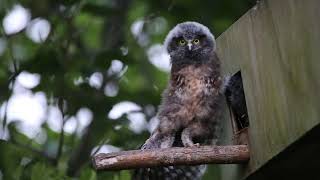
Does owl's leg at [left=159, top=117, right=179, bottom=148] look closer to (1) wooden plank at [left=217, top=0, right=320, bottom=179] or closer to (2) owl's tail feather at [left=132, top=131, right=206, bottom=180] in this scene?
(2) owl's tail feather at [left=132, top=131, right=206, bottom=180]

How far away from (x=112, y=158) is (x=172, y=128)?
490 millimetres

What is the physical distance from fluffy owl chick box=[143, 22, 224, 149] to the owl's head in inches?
2.7

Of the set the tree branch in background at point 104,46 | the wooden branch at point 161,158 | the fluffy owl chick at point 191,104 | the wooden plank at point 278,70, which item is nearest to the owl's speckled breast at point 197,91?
the fluffy owl chick at point 191,104

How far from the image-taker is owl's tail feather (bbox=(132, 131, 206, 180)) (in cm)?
317

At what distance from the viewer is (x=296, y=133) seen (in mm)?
2609

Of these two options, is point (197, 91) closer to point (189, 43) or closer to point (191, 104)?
point (191, 104)

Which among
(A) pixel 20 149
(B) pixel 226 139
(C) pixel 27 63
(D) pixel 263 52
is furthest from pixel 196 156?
(C) pixel 27 63

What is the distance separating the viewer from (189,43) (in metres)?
3.71

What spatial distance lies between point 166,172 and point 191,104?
31 centimetres

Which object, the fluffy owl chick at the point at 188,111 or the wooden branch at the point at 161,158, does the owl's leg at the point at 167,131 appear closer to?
the fluffy owl chick at the point at 188,111

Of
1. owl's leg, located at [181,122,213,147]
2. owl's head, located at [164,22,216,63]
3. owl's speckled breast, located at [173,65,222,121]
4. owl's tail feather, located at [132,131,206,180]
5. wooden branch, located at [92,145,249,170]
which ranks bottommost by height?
wooden branch, located at [92,145,249,170]

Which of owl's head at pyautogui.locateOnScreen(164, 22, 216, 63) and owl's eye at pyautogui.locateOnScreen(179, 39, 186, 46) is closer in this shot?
owl's head at pyautogui.locateOnScreen(164, 22, 216, 63)

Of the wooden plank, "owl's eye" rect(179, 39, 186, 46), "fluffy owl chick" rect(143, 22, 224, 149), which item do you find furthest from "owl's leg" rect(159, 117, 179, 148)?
"owl's eye" rect(179, 39, 186, 46)

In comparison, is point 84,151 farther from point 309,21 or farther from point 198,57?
point 309,21
